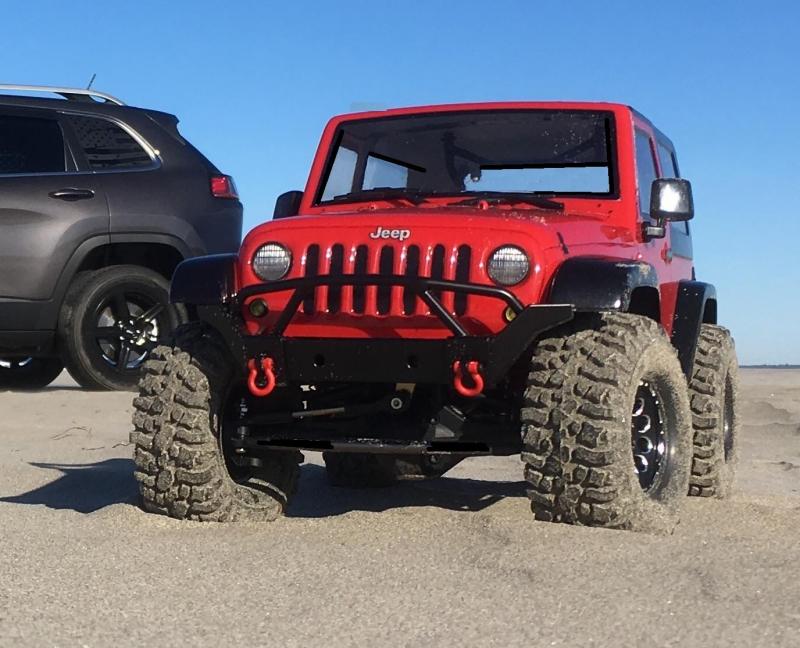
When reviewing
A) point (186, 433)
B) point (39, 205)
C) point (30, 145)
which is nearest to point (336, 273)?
point (186, 433)

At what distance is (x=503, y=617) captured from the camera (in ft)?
11.7

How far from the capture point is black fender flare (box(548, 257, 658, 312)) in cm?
463

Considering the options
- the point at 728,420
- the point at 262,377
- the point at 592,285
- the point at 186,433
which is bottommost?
the point at 728,420

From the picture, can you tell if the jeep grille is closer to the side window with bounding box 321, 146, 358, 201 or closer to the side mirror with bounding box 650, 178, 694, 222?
the side mirror with bounding box 650, 178, 694, 222

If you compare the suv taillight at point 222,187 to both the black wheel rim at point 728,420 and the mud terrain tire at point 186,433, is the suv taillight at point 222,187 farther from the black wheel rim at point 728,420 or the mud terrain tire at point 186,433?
the mud terrain tire at point 186,433

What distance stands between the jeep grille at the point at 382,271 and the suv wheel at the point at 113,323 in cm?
466

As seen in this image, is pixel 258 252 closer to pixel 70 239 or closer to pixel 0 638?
pixel 0 638

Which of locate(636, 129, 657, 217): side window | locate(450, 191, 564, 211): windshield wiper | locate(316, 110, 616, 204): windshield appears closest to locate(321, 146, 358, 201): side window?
locate(316, 110, 616, 204): windshield

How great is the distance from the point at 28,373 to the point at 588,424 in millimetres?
7039

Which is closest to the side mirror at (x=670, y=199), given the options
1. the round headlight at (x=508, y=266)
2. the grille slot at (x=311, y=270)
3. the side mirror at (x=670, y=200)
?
the side mirror at (x=670, y=200)

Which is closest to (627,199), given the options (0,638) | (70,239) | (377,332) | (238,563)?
(377,332)

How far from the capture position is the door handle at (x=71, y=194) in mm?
9125

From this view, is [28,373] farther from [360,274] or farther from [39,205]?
[360,274]

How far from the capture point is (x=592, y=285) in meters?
4.66
